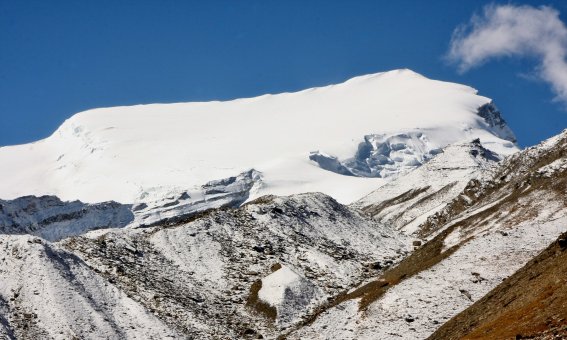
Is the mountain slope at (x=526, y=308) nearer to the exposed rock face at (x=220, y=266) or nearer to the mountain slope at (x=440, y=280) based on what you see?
the mountain slope at (x=440, y=280)

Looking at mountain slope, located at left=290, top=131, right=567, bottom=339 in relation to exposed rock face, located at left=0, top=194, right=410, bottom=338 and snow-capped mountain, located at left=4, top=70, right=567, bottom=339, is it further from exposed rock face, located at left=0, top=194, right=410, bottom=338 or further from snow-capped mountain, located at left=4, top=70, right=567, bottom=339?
exposed rock face, located at left=0, top=194, right=410, bottom=338

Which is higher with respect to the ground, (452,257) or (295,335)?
(452,257)

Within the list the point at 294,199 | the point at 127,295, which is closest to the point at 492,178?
the point at 294,199

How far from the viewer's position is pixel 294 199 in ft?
384

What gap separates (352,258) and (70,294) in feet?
130

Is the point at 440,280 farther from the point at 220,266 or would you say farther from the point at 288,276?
the point at 220,266

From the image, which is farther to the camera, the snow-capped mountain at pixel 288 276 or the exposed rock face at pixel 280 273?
the exposed rock face at pixel 280 273

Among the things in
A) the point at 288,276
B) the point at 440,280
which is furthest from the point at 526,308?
the point at 288,276

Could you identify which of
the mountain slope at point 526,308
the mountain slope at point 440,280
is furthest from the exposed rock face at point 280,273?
the mountain slope at point 526,308

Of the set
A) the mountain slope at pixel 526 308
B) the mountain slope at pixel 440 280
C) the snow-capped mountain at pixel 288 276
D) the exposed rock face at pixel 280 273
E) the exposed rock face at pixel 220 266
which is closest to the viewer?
the mountain slope at pixel 526 308

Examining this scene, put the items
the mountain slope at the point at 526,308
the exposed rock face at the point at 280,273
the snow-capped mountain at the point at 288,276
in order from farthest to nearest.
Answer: the exposed rock face at the point at 280,273
the snow-capped mountain at the point at 288,276
the mountain slope at the point at 526,308

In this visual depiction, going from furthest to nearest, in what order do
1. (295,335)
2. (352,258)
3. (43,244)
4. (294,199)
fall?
(294,199)
(352,258)
(43,244)
(295,335)

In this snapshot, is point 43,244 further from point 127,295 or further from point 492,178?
point 492,178

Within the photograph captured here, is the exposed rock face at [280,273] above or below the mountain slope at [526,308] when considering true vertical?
above
